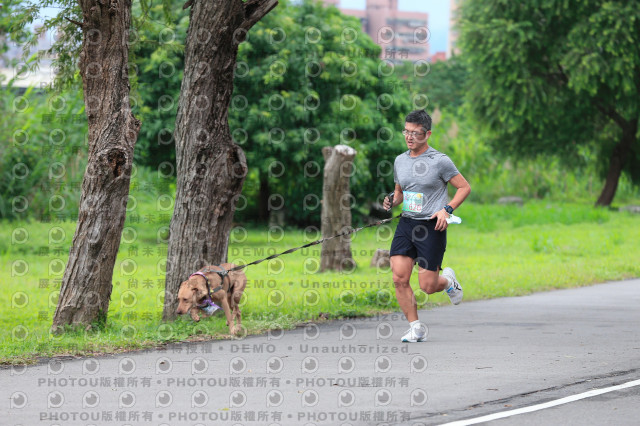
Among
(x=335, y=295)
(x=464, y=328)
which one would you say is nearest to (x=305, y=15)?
(x=335, y=295)

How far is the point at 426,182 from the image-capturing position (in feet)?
31.0

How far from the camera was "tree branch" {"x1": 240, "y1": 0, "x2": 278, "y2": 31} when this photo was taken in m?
11.1

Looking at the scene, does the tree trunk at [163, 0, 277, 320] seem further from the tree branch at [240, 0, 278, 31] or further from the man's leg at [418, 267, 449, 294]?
the man's leg at [418, 267, 449, 294]

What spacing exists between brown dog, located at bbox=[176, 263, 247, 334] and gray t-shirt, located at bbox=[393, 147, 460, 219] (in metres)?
2.07

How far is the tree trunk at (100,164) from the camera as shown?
33.2ft

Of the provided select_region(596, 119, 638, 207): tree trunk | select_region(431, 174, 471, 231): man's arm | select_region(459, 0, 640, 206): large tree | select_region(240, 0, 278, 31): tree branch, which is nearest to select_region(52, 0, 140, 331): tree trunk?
select_region(240, 0, 278, 31): tree branch

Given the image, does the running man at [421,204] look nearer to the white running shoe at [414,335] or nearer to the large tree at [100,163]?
the white running shoe at [414,335]

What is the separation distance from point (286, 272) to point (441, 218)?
9195 millimetres

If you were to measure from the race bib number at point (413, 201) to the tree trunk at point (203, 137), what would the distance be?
2420 mm

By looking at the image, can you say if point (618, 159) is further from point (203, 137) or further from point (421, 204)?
point (421, 204)

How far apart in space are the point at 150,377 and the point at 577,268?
11.5 metres

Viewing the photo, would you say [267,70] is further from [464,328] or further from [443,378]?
[443,378]

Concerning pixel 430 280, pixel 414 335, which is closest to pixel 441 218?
pixel 430 280

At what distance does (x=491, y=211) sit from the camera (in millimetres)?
33406
